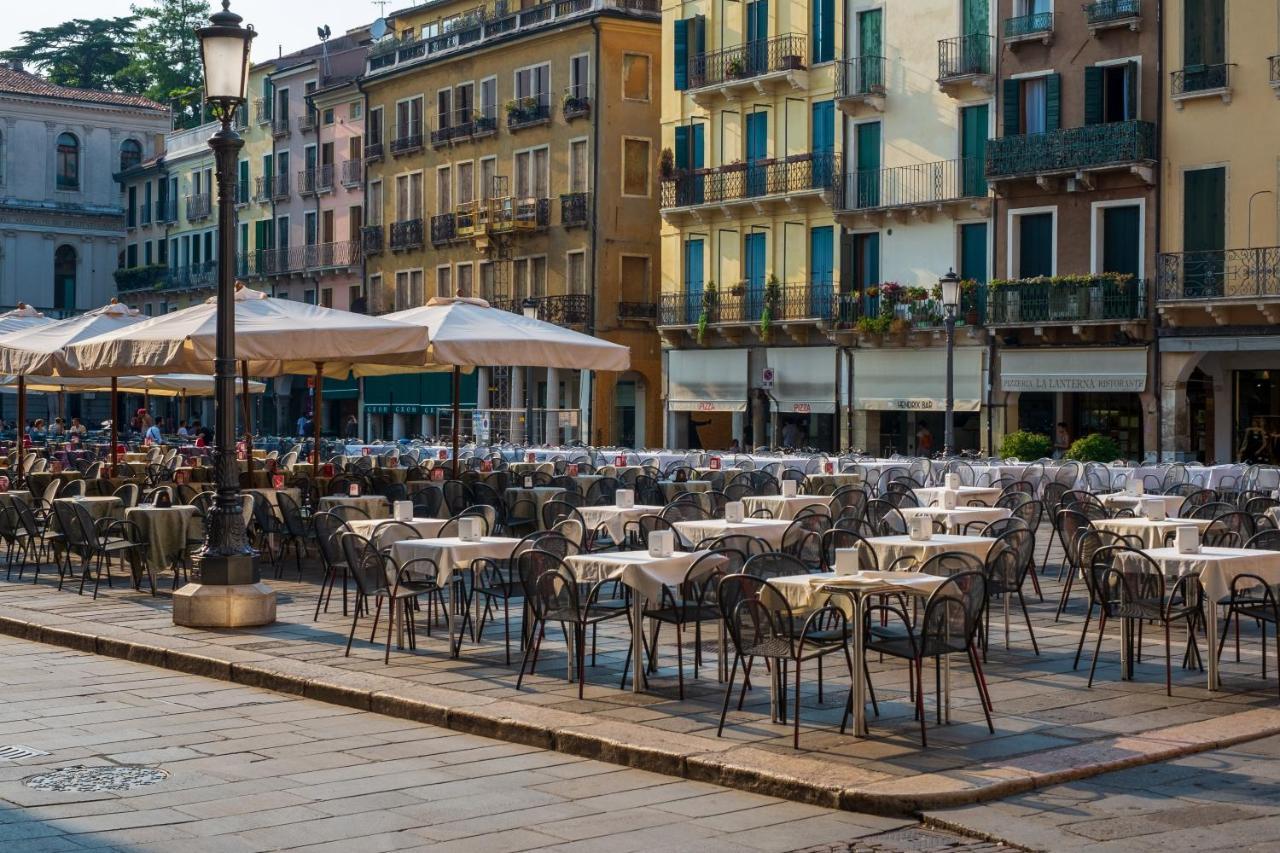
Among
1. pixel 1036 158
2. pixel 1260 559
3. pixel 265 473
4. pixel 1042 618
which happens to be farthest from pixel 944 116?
pixel 1260 559

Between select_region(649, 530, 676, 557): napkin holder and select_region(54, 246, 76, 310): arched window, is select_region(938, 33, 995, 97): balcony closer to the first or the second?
select_region(649, 530, 676, 557): napkin holder

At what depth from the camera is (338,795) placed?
29.3ft

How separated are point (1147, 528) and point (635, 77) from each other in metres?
40.1

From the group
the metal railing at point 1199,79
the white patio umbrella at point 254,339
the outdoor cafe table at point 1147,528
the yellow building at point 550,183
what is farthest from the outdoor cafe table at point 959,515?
the yellow building at point 550,183

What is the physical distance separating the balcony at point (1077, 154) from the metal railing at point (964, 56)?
6.32ft

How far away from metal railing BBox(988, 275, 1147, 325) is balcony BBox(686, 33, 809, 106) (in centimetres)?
892

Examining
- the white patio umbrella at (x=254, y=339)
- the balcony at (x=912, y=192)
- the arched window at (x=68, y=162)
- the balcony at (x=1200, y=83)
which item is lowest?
the white patio umbrella at (x=254, y=339)

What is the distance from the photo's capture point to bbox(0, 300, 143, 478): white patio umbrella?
21.5 metres

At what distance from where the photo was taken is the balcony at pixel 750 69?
45531mm

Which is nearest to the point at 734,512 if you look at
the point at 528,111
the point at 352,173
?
the point at 528,111

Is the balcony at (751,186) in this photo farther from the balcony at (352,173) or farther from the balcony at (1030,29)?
the balcony at (352,173)

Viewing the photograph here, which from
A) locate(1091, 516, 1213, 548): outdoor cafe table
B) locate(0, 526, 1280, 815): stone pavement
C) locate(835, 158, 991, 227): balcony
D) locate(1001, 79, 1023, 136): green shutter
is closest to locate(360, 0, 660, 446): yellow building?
locate(835, 158, 991, 227): balcony

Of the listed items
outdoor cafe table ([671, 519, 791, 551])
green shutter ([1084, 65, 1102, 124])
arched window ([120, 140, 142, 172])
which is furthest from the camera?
arched window ([120, 140, 142, 172])

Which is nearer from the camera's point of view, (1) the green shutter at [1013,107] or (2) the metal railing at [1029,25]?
(2) the metal railing at [1029,25]
